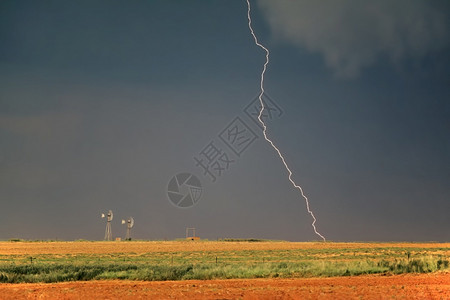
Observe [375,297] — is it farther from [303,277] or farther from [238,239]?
[238,239]

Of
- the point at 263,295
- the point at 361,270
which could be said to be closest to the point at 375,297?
the point at 263,295

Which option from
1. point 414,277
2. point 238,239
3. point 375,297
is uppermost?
point 238,239

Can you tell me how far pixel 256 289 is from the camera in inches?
880

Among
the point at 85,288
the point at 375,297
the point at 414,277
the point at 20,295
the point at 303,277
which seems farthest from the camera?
the point at 303,277

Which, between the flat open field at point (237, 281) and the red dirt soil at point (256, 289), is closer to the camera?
the red dirt soil at point (256, 289)

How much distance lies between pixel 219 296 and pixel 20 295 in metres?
8.53

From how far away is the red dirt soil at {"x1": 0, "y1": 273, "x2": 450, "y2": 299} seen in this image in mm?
20375

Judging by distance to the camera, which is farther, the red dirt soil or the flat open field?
the flat open field

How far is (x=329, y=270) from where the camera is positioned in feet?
96.0

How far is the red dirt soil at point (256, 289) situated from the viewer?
20.4 metres

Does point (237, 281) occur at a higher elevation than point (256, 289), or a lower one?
higher

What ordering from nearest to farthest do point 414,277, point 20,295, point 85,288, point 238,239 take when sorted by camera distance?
point 20,295 < point 85,288 < point 414,277 < point 238,239

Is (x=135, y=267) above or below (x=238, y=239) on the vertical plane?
below

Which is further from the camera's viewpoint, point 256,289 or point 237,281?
point 237,281
